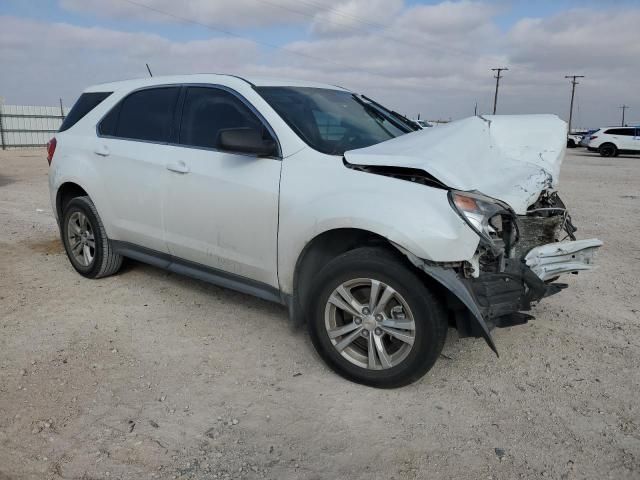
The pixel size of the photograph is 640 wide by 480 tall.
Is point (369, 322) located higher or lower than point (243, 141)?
lower

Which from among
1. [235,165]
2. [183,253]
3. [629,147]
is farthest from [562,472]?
[629,147]

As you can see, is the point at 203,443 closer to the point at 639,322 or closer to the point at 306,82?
the point at 306,82

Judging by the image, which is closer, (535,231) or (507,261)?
(507,261)

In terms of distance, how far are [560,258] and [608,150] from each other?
93.1ft

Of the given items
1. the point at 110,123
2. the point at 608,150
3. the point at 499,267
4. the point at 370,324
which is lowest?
the point at 370,324

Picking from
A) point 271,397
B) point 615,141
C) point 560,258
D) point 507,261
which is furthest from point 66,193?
point 615,141

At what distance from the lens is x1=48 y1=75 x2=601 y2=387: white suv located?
116 inches

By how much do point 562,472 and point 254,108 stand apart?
279 centimetres

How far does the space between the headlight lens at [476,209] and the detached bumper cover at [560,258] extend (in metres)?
0.38

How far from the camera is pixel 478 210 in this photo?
2.95 m

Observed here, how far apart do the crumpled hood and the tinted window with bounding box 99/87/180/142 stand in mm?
1738

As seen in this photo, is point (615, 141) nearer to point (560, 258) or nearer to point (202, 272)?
point (560, 258)

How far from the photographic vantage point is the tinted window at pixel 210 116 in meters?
3.80

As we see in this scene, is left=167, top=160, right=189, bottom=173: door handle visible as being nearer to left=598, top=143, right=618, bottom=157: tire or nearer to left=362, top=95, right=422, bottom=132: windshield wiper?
left=362, top=95, right=422, bottom=132: windshield wiper
